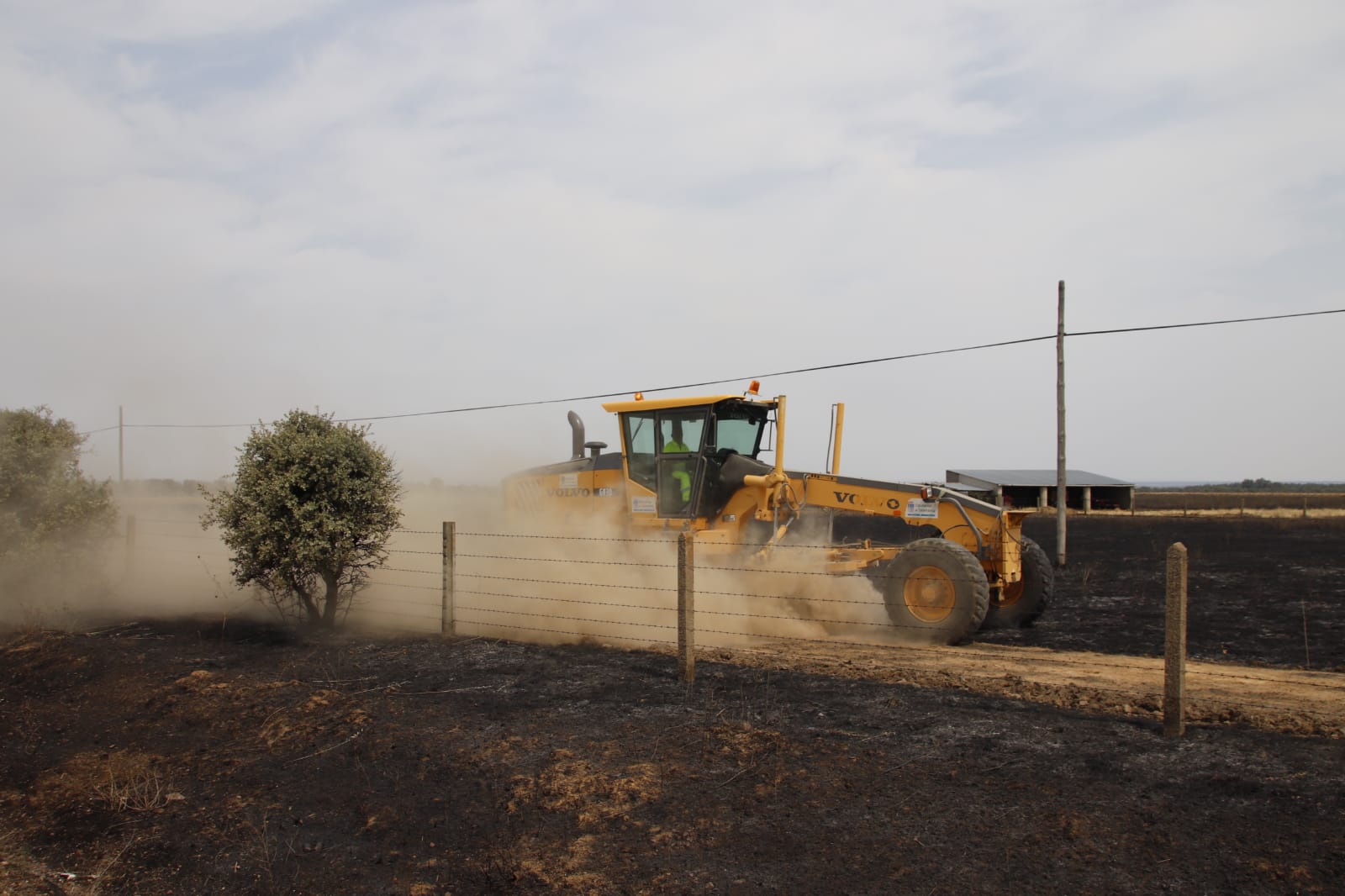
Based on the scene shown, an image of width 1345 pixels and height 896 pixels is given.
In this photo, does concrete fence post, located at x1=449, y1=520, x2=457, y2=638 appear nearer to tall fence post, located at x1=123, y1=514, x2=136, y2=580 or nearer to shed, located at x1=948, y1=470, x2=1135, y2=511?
tall fence post, located at x1=123, y1=514, x2=136, y2=580

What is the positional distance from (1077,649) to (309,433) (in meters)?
10.0

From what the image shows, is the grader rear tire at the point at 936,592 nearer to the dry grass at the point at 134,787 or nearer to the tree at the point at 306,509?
the tree at the point at 306,509

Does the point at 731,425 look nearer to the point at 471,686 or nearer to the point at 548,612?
the point at 548,612

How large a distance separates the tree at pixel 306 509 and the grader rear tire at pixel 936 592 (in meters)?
6.62

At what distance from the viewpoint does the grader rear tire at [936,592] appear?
10555mm

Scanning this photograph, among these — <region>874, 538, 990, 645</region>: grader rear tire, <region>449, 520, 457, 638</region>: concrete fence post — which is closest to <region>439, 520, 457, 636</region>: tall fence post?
<region>449, 520, 457, 638</region>: concrete fence post

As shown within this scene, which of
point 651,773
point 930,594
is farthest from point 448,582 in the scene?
point 930,594

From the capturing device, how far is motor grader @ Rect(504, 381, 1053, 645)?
435 inches

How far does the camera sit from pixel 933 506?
11.8m

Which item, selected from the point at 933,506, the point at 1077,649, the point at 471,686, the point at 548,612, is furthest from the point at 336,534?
the point at 1077,649

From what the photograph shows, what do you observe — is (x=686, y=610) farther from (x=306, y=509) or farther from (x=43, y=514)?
(x=43, y=514)

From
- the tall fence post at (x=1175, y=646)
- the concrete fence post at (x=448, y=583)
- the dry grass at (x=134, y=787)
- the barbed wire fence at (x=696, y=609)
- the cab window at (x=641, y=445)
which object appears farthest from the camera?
the cab window at (x=641, y=445)

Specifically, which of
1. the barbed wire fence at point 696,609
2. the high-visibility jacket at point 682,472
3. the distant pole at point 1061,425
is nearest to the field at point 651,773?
the barbed wire fence at point 696,609

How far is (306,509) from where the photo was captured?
10539 millimetres
